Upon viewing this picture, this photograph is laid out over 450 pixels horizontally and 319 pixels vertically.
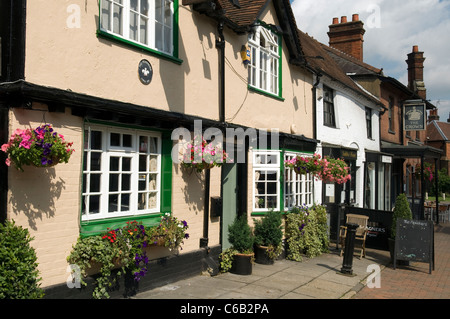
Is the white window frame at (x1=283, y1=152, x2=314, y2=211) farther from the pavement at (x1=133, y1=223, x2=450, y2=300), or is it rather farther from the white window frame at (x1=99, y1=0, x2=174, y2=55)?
the white window frame at (x1=99, y1=0, x2=174, y2=55)

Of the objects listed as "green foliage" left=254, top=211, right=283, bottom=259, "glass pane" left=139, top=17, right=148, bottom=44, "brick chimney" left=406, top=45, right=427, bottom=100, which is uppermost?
"brick chimney" left=406, top=45, right=427, bottom=100

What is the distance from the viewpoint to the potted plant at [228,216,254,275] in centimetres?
836

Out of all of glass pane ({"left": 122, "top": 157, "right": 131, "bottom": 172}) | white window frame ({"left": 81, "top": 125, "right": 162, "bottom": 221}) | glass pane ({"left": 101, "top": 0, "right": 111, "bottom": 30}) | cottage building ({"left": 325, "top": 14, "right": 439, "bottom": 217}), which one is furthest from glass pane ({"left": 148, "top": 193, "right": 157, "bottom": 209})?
cottage building ({"left": 325, "top": 14, "right": 439, "bottom": 217})

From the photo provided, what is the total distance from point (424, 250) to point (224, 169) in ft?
16.6

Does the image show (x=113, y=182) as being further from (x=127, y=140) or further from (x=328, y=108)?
(x=328, y=108)

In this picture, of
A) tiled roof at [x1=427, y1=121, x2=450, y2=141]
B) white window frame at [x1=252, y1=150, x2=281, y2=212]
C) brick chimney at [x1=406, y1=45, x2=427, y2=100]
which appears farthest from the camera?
tiled roof at [x1=427, y1=121, x2=450, y2=141]

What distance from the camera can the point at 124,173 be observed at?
645 centimetres

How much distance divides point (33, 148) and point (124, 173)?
75.8 inches

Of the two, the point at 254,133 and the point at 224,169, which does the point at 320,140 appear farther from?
the point at 224,169

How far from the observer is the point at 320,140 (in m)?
13.0

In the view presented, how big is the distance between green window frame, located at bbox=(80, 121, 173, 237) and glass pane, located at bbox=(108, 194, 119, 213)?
0.05 ft

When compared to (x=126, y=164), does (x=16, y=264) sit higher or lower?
lower

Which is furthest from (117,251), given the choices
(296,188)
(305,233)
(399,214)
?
(399,214)

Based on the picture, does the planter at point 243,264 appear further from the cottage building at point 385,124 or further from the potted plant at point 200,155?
the cottage building at point 385,124
